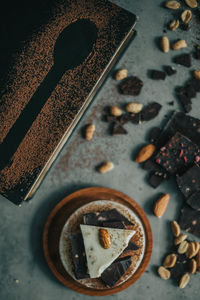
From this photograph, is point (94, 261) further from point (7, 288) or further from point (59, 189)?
point (7, 288)

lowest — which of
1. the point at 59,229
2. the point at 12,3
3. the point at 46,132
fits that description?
the point at 59,229

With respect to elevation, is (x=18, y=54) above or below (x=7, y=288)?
above

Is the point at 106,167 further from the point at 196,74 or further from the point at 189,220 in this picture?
the point at 196,74

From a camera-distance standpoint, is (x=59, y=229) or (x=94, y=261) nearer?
(x=94, y=261)

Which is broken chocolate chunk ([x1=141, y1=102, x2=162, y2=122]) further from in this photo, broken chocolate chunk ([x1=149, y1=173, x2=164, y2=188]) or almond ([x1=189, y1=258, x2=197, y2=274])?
almond ([x1=189, y1=258, x2=197, y2=274])

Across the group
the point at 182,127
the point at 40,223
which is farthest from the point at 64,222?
the point at 182,127

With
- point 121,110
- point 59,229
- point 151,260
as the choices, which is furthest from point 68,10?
point 151,260

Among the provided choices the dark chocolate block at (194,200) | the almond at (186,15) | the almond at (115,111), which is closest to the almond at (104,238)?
the dark chocolate block at (194,200)

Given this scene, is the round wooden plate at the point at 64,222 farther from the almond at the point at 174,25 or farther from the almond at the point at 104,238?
the almond at the point at 174,25
